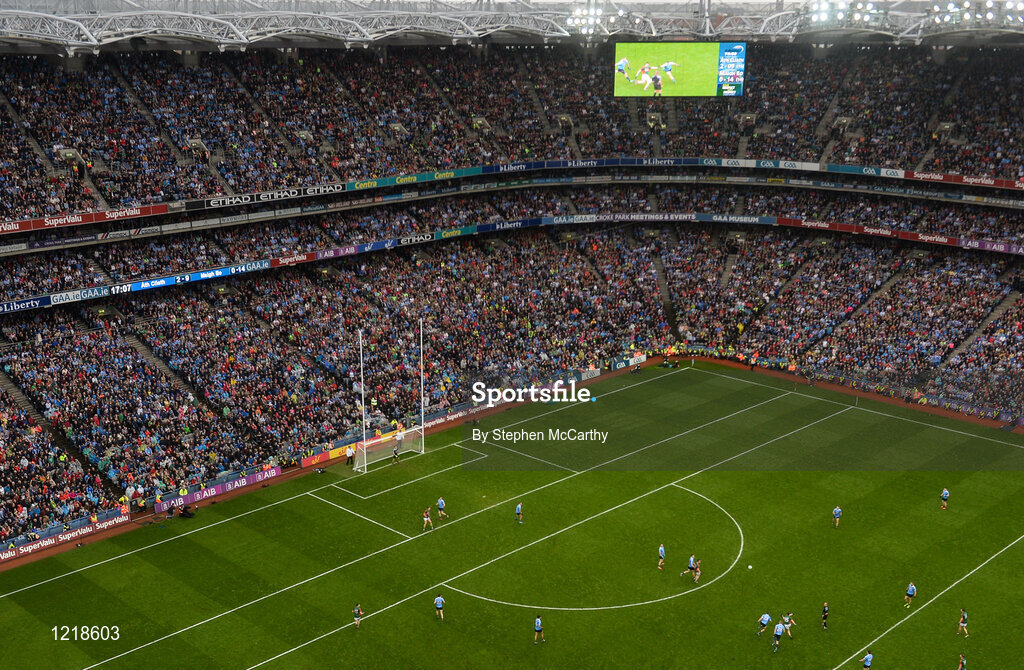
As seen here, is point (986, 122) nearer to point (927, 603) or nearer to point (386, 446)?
point (927, 603)

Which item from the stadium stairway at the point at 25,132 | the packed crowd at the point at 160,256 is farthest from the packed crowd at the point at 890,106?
the stadium stairway at the point at 25,132

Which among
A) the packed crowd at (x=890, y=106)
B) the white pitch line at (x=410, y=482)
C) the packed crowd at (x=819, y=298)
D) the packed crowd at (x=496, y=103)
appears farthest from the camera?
the packed crowd at (x=496, y=103)

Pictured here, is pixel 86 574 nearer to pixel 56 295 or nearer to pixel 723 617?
pixel 56 295

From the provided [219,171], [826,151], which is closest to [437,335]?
[219,171]

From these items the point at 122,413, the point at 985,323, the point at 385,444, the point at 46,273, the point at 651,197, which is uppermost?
the point at 651,197

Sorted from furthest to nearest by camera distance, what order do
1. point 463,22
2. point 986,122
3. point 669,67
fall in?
point 669,67 < point 986,122 < point 463,22

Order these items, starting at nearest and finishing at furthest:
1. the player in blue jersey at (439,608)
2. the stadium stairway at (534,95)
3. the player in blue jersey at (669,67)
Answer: the player in blue jersey at (439,608) < the player in blue jersey at (669,67) < the stadium stairway at (534,95)

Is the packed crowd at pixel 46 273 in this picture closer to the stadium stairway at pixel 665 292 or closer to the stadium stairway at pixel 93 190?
the stadium stairway at pixel 93 190
